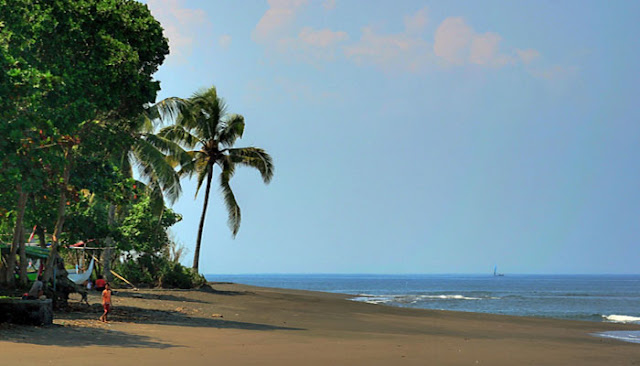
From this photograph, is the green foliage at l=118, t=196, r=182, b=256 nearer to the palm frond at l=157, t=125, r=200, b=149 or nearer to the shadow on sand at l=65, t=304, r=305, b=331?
the palm frond at l=157, t=125, r=200, b=149

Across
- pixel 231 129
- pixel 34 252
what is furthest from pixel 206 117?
pixel 34 252

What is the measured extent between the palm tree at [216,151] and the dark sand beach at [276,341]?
14.4m

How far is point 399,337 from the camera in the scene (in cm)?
1823

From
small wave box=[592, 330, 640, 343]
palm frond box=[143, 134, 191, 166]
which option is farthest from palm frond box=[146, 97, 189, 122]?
small wave box=[592, 330, 640, 343]

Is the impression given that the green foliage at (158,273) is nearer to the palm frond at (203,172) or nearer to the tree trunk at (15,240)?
the palm frond at (203,172)

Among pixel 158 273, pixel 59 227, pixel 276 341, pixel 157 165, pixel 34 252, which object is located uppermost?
pixel 157 165

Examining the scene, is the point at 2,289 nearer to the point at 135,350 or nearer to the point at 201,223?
the point at 135,350

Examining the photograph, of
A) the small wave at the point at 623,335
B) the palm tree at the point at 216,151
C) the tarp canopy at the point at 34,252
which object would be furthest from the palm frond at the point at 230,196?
the small wave at the point at 623,335

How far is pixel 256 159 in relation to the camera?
40.4 m

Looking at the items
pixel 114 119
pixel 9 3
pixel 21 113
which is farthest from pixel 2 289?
pixel 9 3

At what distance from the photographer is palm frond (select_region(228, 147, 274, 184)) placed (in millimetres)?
40344

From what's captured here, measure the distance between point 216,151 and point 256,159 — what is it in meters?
2.37

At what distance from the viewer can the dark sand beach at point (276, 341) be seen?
41.2 feet

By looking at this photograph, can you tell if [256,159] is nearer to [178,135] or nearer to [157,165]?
[178,135]
